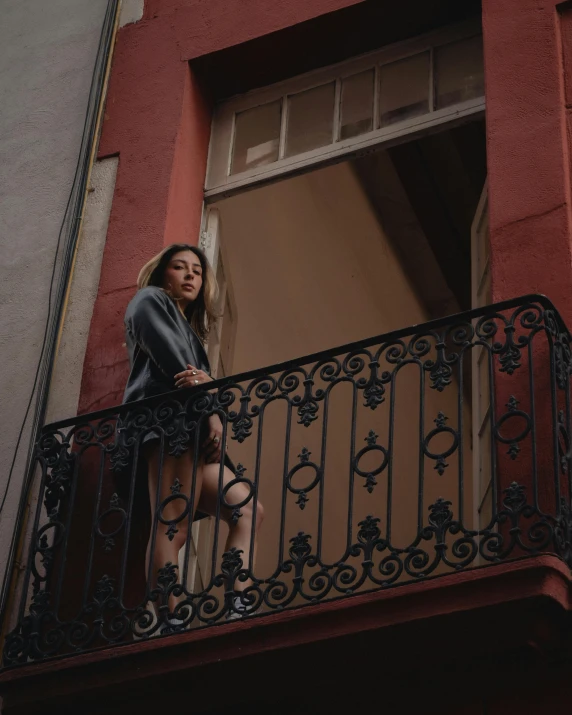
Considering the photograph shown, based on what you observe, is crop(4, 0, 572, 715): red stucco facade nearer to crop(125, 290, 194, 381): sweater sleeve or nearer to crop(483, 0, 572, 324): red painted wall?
crop(483, 0, 572, 324): red painted wall

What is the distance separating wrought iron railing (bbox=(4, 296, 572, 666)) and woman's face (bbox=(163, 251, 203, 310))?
0.77m

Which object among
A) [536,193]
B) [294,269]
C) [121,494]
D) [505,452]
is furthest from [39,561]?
[294,269]

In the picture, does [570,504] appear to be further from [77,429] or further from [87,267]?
[87,267]

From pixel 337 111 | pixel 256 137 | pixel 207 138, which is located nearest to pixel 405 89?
pixel 337 111

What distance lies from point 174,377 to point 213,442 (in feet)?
1.20

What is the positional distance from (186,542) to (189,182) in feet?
8.84

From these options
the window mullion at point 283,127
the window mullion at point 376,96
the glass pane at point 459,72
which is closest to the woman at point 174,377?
the window mullion at point 283,127

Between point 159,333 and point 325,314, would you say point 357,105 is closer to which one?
point 159,333

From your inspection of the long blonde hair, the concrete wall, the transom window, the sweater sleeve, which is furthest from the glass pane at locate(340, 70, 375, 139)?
the sweater sleeve

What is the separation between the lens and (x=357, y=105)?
8867mm

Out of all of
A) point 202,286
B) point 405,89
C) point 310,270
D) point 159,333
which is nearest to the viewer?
point 159,333

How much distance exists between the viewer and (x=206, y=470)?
24.1 feet

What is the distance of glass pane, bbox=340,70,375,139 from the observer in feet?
28.7

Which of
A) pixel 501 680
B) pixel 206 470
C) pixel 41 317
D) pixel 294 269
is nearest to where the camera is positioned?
pixel 501 680
